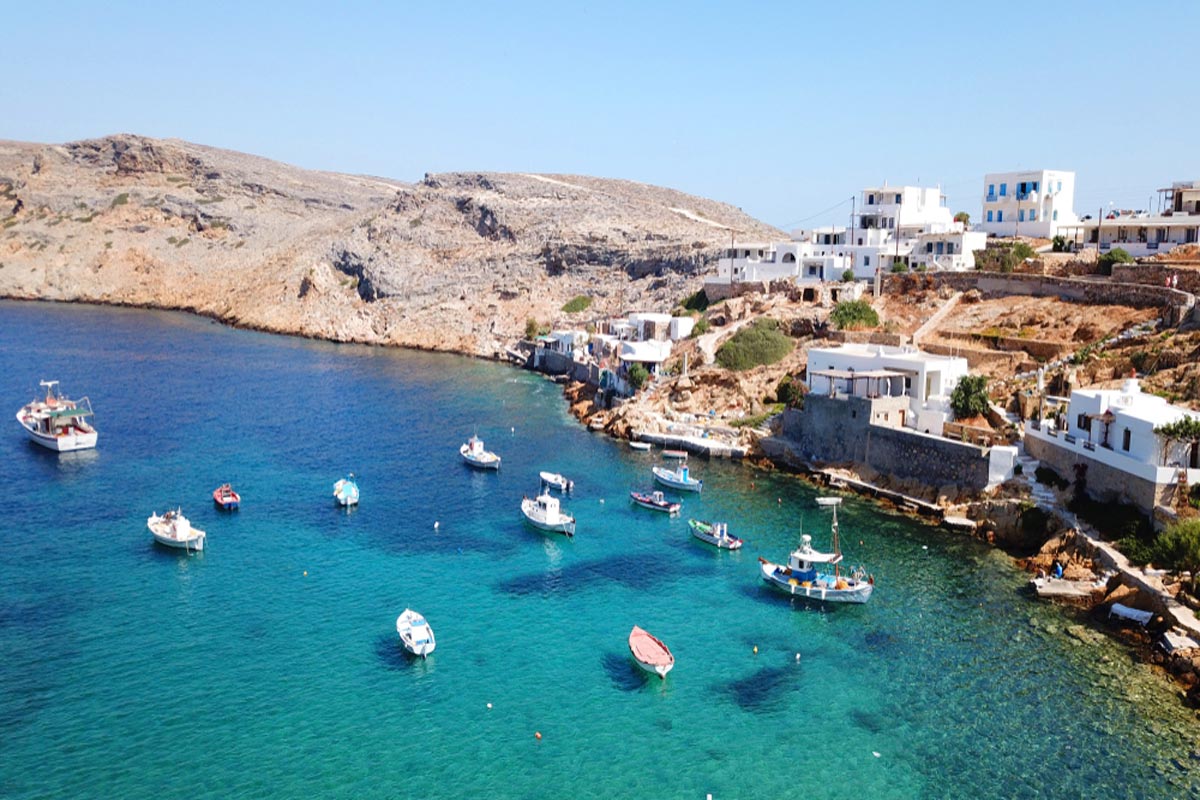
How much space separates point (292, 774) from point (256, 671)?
6580 mm

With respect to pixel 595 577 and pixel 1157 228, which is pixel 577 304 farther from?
pixel 595 577

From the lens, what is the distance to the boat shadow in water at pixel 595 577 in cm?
4041

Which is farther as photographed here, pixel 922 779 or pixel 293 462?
pixel 293 462

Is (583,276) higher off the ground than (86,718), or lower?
higher

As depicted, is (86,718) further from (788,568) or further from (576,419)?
(576,419)

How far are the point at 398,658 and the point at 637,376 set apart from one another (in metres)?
47.7

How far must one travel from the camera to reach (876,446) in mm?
55406

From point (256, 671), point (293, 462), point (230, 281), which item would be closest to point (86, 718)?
point (256, 671)

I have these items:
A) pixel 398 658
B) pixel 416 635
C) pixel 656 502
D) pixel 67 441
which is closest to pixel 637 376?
pixel 656 502

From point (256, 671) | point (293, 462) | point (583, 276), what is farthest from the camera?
point (583, 276)

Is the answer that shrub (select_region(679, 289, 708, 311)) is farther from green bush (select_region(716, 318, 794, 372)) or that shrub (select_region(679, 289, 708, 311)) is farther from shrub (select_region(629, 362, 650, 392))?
green bush (select_region(716, 318, 794, 372))

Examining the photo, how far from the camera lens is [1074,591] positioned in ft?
126

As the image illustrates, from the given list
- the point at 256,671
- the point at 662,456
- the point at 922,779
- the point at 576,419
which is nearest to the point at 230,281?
the point at 576,419

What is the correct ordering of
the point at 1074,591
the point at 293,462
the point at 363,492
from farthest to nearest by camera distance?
the point at 293,462
the point at 363,492
the point at 1074,591
